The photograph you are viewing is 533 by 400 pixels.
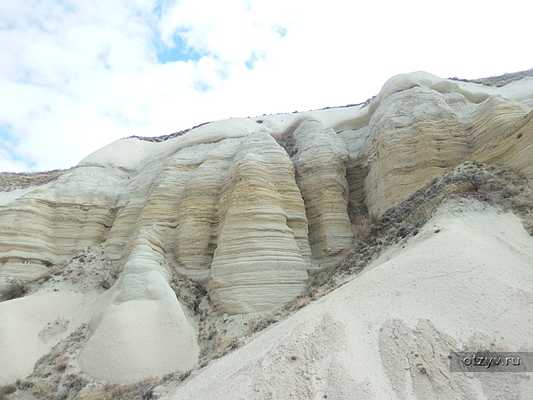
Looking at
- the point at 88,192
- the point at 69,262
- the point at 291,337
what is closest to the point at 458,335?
Result: the point at 291,337

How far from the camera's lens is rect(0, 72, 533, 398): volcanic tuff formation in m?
13.6

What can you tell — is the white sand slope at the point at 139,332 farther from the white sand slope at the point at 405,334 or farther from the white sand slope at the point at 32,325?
the white sand slope at the point at 405,334

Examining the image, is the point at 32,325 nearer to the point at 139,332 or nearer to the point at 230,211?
the point at 139,332

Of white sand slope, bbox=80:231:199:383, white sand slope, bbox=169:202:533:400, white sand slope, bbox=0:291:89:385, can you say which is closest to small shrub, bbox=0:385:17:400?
white sand slope, bbox=0:291:89:385

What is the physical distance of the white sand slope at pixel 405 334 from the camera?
6.38 meters

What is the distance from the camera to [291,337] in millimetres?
7535

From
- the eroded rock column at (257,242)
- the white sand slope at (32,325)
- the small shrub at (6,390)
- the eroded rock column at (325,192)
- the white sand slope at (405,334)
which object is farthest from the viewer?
the eroded rock column at (325,192)

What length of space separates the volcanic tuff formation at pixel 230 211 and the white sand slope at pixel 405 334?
468cm

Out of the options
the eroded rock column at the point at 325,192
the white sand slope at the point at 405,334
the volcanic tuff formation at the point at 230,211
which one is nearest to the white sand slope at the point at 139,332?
the volcanic tuff formation at the point at 230,211

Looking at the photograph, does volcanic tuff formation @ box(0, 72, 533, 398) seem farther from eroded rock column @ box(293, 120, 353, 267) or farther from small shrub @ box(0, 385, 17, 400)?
small shrub @ box(0, 385, 17, 400)

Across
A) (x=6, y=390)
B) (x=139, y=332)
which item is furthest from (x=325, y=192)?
(x=6, y=390)

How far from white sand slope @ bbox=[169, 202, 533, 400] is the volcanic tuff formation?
4.68 meters

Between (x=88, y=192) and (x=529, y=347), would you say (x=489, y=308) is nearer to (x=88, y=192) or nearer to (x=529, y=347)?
(x=529, y=347)

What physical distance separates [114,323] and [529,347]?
10.8 m
